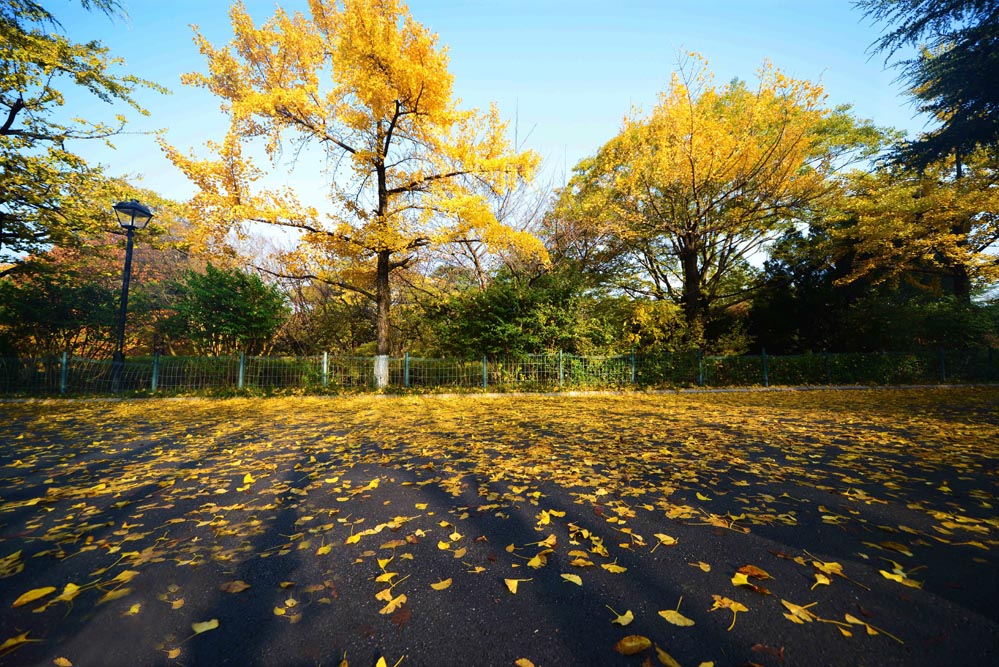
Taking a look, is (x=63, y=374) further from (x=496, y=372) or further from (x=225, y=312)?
(x=496, y=372)

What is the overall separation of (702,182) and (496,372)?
986cm

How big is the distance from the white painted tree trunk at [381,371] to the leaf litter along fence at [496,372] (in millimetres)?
251

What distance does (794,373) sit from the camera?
14844 millimetres

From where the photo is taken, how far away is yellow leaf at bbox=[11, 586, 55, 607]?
2.01 m

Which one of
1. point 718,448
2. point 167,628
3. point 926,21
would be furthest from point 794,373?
point 167,628

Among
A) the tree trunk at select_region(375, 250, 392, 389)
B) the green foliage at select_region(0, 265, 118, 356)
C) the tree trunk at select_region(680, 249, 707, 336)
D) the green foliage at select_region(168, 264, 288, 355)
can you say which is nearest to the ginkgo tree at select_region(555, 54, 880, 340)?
the tree trunk at select_region(680, 249, 707, 336)

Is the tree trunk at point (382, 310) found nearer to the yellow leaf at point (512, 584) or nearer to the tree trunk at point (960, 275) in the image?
the yellow leaf at point (512, 584)

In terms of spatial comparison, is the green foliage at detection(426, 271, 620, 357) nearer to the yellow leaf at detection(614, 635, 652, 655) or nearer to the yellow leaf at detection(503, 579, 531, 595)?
the yellow leaf at detection(503, 579, 531, 595)

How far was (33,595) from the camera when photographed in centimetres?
207

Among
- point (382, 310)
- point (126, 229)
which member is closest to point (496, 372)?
point (382, 310)

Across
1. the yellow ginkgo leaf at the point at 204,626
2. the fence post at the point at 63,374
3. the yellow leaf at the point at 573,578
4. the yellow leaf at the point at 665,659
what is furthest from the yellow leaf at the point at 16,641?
the fence post at the point at 63,374

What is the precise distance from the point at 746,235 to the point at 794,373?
6.08 metres

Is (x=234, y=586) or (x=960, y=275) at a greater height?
(x=960, y=275)

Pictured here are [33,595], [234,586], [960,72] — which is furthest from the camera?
[960,72]
